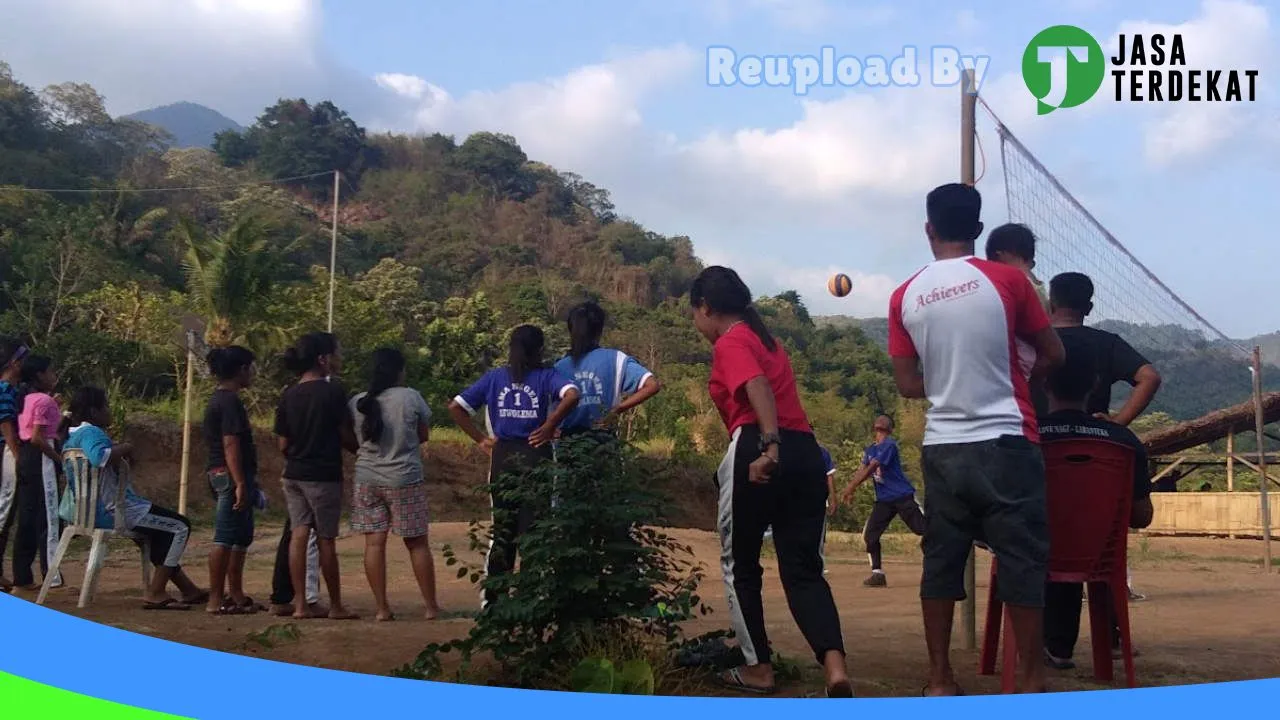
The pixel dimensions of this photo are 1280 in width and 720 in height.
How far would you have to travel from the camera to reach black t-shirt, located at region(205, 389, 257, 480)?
255 inches

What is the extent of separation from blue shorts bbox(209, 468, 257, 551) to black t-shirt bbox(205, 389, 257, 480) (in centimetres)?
7

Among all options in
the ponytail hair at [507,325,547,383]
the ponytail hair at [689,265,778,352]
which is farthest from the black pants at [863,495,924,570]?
the ponytail hair at [689,265,778,352]

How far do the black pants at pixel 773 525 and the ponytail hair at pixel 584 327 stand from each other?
160cm

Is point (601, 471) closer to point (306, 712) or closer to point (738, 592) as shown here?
Result: point (738, 592)

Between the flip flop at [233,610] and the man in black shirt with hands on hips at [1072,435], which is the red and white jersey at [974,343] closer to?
the man in black shirt with hands on hips at [1072,435]

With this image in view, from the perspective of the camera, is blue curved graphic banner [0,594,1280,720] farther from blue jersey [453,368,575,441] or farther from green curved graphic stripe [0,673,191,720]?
blue jersey [453,368,575,441]

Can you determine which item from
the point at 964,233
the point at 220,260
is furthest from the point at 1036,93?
the point at 220,260

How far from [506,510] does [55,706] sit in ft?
5.54

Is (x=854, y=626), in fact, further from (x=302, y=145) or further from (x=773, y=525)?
(x=302, y=145)

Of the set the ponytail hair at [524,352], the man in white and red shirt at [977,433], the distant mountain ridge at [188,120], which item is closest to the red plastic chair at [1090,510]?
the man in white and red shirt at [977,433]

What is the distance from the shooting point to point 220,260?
2039 centimetres

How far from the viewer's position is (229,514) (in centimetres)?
652

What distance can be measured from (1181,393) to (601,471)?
15.6 metres

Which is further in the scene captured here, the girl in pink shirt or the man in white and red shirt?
the girl in pink shirt
